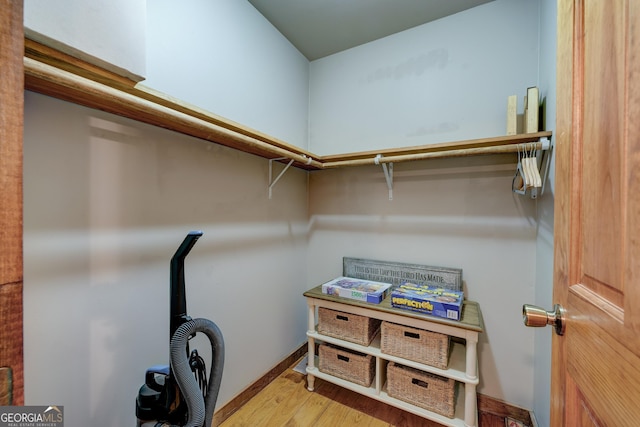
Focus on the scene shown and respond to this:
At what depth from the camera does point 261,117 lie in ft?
5.55

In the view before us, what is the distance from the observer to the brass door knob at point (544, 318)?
1.98ft

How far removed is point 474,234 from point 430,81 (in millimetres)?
1057

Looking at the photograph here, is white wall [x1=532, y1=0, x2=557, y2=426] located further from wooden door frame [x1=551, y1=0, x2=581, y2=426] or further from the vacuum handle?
the vacuum handle

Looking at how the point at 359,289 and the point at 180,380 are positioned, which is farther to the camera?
the point at 359,289

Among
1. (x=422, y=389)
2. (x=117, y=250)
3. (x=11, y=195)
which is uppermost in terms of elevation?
(x=11, y=195)

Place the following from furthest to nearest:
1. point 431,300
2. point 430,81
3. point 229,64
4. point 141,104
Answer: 1. point 430,81
2. point 229,64
3. point 431,300
4. point 141,104

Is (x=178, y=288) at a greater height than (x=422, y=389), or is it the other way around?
(x=178, y=288)

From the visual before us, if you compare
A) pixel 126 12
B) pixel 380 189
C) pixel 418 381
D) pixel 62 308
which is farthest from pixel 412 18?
pixel 62 308

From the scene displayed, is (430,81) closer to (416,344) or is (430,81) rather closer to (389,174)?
(389,174)

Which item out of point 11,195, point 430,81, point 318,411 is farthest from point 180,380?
point 430,81

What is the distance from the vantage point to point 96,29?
0.68 metres

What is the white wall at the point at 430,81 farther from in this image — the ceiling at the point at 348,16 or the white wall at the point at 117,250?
the white wall at the point at 117,250

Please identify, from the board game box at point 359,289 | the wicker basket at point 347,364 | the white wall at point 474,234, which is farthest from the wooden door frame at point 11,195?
the white wall at point 474,234

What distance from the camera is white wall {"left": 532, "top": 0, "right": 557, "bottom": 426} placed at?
44.5 inches
